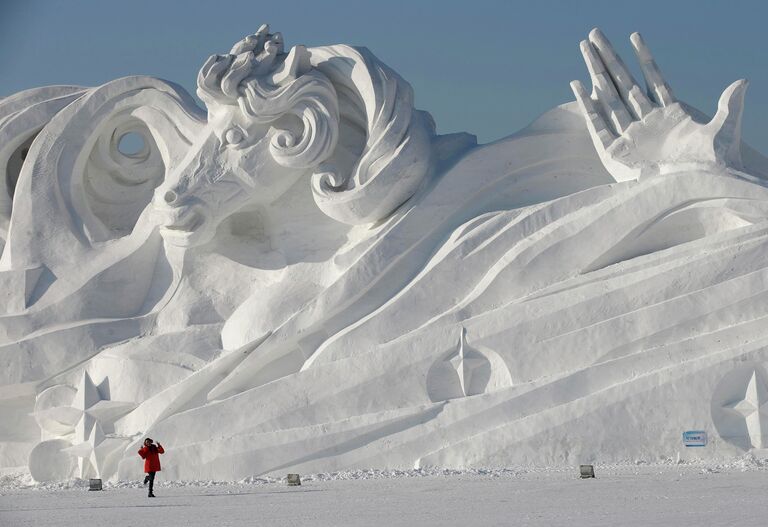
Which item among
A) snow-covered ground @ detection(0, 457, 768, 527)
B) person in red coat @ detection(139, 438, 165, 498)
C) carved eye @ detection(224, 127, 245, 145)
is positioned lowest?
snow-covered ground @ detection(0, 457, 768, 527)

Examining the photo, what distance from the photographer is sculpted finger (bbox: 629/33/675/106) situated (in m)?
16.8

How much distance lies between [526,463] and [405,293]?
2280mm

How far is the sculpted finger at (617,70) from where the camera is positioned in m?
16.7

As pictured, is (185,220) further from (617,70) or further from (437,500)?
(437,500)

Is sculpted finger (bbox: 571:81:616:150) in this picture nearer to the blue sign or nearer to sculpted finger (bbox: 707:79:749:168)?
sculpted finger (bbox: 707:79:749:168)

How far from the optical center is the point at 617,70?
16.8m

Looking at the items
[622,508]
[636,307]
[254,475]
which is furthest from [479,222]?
[622,508]

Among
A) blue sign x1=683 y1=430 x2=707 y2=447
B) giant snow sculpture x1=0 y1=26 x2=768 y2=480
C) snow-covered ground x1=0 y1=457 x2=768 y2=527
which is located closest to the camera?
snow-covered ground x1=0 y1=457 x2=768 y2=527

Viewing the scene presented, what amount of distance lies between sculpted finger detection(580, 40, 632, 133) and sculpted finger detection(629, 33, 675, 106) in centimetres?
36

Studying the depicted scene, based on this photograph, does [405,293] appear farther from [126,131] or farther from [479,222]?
[126,131]

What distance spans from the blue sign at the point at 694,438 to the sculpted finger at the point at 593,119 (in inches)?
131

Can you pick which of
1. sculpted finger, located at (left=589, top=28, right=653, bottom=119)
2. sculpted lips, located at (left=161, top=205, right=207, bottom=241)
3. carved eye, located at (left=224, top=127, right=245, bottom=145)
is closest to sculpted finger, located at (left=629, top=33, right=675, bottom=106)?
sculpted finger, located at (left=589, top=28, right=653, bottom=119)

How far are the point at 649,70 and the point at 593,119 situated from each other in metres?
0.85

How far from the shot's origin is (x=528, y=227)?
16.2 m
